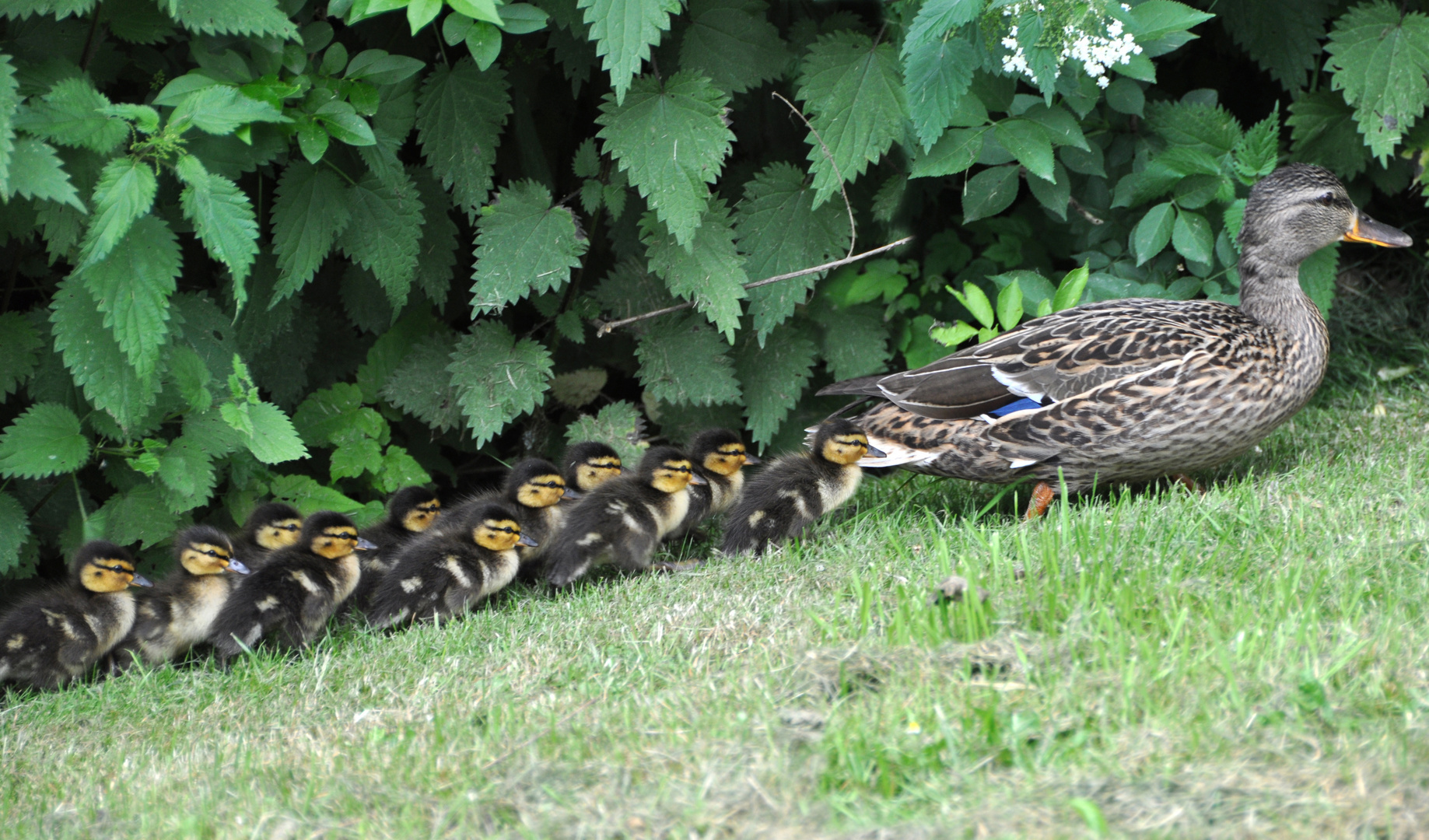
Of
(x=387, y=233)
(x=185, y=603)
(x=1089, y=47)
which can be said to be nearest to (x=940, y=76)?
A: (x=1089, y=47)

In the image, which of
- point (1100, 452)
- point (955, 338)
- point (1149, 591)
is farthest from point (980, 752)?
point (955, 338)

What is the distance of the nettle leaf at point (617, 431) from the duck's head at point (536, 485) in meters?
0.75

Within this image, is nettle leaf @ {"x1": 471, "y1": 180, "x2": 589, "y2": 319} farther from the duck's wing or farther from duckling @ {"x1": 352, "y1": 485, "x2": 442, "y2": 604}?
the duck's wing

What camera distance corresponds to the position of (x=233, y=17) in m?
4.20

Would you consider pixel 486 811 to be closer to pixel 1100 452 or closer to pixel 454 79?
pixel 1100 452

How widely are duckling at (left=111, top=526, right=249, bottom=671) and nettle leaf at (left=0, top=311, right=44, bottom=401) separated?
1.00 m

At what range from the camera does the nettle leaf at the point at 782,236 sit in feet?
17.6

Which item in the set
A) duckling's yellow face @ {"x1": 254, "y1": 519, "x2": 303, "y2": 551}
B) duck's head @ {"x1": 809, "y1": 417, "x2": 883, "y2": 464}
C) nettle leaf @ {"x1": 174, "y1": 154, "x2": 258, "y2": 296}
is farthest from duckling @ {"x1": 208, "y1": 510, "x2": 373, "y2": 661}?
duck's head @ {"x1": 809, "y1": 417, "x2": 883, "y2": 464}

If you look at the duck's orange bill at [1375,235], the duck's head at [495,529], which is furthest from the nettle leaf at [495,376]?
the duck's orange bill at [1375,235]

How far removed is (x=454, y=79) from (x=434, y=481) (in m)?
2.52

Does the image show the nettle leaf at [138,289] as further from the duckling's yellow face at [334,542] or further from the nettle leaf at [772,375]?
the nettle leaf at [772,375]

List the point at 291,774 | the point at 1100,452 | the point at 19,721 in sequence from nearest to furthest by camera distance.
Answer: the point at 291,774 < the point at 19,721 < the point at 1100,452

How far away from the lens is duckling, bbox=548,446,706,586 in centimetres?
464

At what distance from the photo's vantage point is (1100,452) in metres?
4.65
